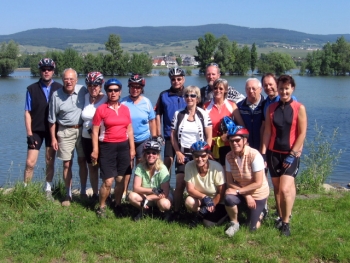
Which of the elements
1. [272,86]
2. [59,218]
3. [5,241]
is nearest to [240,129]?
[272,86]

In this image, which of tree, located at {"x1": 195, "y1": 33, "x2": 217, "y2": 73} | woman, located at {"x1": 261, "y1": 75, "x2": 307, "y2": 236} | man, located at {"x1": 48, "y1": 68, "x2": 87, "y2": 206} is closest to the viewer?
woman, located at {"x1": 261, "y1": 75, "x2": 307, "y2": 236}

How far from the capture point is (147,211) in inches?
222

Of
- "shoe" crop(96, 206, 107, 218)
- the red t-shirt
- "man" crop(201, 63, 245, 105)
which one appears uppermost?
"man" crop(201, 63, 245, 105)

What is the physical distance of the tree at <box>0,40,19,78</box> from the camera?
61938 mm

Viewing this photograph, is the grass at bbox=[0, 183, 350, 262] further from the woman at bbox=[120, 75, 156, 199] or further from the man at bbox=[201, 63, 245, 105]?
the man at bbox=[201, 63, 245, 105]

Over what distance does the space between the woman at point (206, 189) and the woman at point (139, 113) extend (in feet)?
3.35

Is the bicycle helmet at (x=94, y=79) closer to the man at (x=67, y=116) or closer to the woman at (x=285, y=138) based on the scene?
the man at (x=67, y=116)

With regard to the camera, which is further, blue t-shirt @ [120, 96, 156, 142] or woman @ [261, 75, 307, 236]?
blue t-shirt @ [120, 96, 156, 142]

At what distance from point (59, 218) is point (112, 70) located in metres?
66.3

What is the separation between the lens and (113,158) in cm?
569

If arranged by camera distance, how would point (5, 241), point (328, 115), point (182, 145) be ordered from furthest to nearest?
point (328, 115)
point (182, 145)
point (5, 241)

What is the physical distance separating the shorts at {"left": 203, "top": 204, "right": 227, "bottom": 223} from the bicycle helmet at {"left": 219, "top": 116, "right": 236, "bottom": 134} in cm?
96

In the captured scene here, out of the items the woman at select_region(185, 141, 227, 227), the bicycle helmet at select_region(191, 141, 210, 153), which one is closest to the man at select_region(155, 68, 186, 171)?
the woman at select_region(185, 141, 227, 227)

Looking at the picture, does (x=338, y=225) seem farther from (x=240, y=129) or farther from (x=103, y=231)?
(x=103, y=231)
